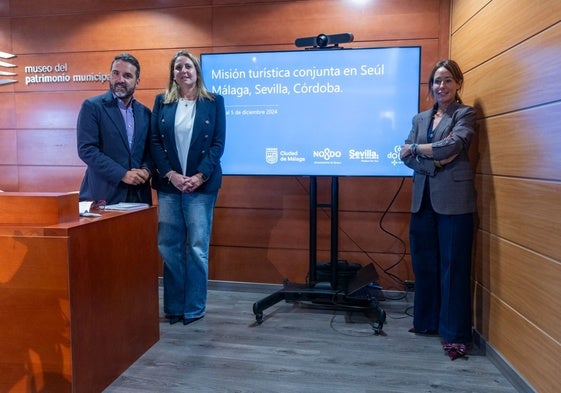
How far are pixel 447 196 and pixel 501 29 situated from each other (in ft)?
2.98

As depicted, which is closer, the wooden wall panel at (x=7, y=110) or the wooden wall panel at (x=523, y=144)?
the wooden wall panel at (x=523, y=144)

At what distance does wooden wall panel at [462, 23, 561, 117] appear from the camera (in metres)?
1.76

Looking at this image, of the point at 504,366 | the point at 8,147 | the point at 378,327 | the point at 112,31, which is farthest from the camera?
the point at 8,147

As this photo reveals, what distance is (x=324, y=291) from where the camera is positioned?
2920 millimetres

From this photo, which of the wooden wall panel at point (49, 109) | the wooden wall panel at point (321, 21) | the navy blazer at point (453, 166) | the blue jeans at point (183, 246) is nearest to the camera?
the navy blazer at point (453, 166)

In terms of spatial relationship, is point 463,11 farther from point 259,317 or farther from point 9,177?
point 9,177

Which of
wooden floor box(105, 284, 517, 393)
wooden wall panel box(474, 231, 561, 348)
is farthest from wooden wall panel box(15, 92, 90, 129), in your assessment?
wooden wall panel box(474, 231, 561, 348)

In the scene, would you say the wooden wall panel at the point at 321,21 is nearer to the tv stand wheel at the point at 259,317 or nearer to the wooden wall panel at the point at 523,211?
the wooden wall panel at the point at 523,211

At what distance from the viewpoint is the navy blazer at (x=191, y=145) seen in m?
2.65

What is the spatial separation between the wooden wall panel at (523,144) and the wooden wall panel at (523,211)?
0.05 meters

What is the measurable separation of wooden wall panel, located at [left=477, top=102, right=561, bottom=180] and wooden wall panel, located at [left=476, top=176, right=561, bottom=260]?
0.17 feet

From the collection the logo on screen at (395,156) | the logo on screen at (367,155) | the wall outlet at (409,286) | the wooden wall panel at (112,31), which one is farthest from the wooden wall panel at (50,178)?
the wall outlet at (409,286)

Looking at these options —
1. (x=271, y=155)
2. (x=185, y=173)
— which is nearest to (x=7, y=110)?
(x=185, y=173)

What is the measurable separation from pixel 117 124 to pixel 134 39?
1414 millimetres
